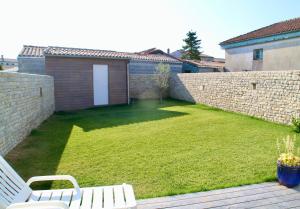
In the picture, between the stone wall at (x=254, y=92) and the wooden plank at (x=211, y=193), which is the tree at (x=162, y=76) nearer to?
the stone wall at (x=254, y=92)

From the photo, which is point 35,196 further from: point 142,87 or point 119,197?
point 142,87

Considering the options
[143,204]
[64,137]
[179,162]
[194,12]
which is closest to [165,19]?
[194,12]

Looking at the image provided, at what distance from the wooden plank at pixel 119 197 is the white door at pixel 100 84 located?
13158mm

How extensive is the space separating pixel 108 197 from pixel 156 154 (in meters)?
3.35

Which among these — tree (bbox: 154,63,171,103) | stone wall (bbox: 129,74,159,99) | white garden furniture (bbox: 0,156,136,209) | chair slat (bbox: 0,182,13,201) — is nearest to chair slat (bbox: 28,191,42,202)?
white garden furniture (bbox: 0,156,136,209)

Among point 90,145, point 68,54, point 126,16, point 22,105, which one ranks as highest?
point 126,16

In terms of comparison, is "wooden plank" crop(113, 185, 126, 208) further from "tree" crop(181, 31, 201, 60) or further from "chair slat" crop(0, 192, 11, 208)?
"tree" crop(181, 31, 201, 60)

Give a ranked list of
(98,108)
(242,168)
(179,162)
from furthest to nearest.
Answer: (98,108) → (179,162) → (242,168)

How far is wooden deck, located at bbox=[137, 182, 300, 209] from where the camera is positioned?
3.43 m

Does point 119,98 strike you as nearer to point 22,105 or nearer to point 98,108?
point 98,108

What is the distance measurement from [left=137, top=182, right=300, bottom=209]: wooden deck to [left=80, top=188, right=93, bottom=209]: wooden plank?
2.96 ft

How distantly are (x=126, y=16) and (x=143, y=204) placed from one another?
11536 mm

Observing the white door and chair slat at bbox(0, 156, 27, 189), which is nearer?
chair slat at bbox(0, 156, 27, 189)

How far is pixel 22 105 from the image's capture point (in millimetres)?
7309
